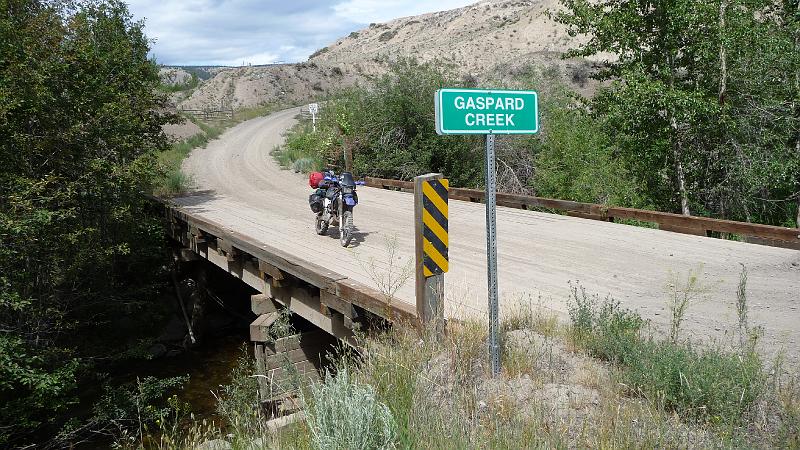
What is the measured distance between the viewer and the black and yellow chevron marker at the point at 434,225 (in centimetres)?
531

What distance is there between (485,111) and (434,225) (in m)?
1.23

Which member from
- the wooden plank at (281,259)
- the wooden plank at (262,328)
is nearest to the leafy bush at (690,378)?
the wooden plank at (281,259)

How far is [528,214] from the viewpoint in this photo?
45.4 ft

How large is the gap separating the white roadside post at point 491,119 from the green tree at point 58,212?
705 cm

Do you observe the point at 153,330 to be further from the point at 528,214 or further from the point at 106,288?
→ the point at 528,214

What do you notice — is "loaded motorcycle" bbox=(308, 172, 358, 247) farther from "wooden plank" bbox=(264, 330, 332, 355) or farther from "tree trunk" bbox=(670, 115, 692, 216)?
"tree trunk" bbox=(670, 115, 692, 216)

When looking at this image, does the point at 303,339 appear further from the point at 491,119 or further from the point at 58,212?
the point at 491,119

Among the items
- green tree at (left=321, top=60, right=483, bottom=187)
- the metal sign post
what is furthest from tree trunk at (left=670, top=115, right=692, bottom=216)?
the metal sign post

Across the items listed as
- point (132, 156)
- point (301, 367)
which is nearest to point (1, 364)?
point (301, 367)

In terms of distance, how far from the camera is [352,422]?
12.3 feet

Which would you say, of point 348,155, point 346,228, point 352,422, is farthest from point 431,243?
point 348,155

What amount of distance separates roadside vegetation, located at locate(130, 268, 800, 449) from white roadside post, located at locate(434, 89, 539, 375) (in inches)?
21.2

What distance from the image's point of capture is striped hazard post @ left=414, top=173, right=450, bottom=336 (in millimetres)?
5301

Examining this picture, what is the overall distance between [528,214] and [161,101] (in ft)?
37.0
